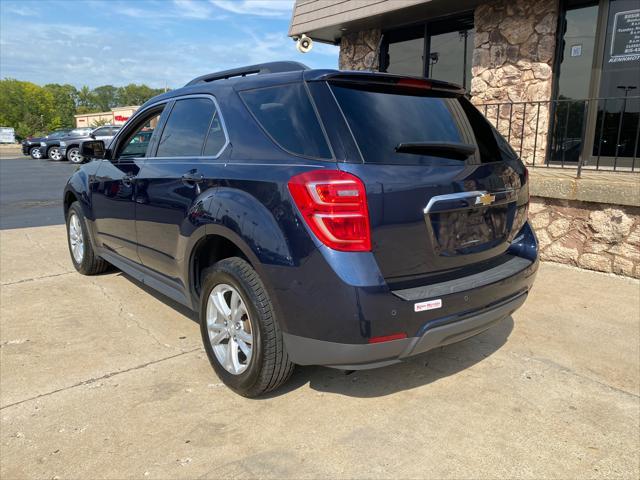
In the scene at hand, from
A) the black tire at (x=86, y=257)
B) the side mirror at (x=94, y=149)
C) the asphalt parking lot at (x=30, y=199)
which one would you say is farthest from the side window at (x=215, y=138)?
the asphalt parking lot at (x=30, y=199)

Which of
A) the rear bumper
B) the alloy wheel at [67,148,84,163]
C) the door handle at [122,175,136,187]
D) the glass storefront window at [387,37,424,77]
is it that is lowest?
the alloy wheel at [67,148,84,163]

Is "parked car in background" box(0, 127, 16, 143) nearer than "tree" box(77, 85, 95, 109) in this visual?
Yes

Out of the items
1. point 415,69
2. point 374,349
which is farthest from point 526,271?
point 415,69

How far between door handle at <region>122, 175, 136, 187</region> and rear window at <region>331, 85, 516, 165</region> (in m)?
2.04

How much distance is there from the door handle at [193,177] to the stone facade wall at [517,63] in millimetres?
5401

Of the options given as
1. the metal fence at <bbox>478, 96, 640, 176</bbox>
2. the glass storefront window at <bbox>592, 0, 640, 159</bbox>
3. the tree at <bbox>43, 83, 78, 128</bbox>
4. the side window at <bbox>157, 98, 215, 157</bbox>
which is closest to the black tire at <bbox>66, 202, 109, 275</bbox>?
the side window at <bbox>157, 98, 215, 157</bbox>

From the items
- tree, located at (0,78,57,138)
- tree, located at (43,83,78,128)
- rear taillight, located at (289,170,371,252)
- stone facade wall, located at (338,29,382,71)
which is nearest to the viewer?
rear taillight, located at (289,170,371,252)

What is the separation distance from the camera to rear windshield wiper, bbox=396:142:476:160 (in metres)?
2.49

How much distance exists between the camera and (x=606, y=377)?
10.5 ft

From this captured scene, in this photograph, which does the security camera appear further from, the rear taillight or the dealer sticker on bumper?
the dealer sticker on bumper

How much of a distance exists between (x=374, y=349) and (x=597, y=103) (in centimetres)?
658

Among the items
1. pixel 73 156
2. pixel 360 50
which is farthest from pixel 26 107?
pixel 360 50

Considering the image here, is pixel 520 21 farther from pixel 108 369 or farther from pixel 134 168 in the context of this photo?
pixel 108 369

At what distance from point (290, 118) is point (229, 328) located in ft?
4.03
